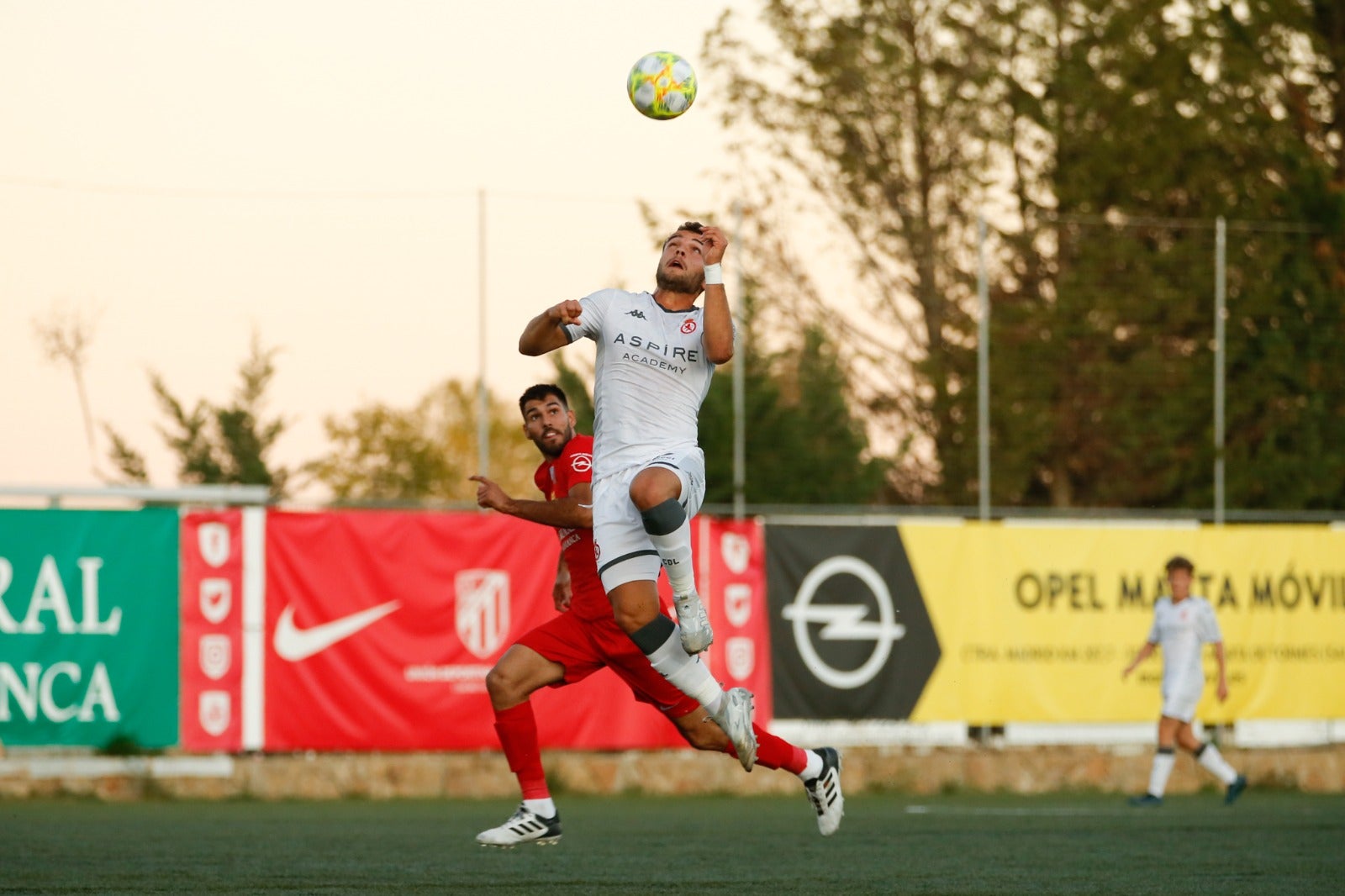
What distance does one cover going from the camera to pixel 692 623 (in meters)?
8.45

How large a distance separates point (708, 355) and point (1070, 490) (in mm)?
14200

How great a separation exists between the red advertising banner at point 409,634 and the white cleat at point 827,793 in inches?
298

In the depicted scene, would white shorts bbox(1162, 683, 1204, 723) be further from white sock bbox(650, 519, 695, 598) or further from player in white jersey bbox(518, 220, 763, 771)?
white sock bbox(650, 519, 695, 598)

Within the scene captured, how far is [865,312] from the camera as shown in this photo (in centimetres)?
2872

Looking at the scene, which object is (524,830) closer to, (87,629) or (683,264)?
(683,264)

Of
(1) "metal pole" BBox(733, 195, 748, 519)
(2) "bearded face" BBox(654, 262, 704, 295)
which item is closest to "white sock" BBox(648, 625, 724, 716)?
(2) "bearded face" BBox(654, 262, 704, 295)

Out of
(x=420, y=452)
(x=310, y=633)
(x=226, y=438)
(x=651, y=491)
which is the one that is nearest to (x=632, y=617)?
(x=651, y=491)

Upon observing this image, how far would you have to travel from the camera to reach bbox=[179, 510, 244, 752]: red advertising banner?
53.0 ft

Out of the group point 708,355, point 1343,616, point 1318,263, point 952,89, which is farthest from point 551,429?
point 952,89

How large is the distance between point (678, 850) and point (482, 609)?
6.07 metres

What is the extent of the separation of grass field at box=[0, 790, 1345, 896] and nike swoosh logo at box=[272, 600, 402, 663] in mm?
1358

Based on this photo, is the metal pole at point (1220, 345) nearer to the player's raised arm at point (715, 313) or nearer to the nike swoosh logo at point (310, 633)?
the nike swoosh logo at point (310, 633)

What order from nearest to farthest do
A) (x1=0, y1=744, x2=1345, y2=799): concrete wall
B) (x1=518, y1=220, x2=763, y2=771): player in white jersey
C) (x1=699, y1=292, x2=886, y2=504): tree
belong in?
1. (x1=518, y1=220, x2=763, y2=771): player in white jersey
2. (x1=0, y1=744, x2=1345, y2=799): concrete wall
3. (x1=699, y1=292, x2=886, y2=504): tree

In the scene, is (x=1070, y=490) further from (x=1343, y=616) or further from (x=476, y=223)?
(x=476, y=223)
